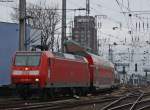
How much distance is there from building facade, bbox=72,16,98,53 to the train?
18891mm

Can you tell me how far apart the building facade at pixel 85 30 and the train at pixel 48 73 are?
1889cm

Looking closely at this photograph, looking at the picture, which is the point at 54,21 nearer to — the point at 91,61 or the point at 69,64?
the point at 91,61

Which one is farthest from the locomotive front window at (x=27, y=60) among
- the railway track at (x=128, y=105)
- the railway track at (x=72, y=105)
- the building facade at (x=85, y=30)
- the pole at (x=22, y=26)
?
the building facade at (x=85, y=30)

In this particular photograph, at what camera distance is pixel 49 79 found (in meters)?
31.1

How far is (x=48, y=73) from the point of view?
31.0m

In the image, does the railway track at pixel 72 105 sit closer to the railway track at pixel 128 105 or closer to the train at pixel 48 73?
the railway track at pixel 128 105

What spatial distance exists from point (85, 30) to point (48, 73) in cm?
3980

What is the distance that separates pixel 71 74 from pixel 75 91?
2153 millimetres

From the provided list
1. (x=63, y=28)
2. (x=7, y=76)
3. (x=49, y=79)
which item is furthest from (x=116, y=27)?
(x=49, y=79)

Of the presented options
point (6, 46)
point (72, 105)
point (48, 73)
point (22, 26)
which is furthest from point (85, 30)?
point (72, 105)

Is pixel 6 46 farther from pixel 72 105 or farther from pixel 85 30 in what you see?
pixel 85 30

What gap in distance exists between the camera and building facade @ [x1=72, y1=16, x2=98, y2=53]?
62578 mm

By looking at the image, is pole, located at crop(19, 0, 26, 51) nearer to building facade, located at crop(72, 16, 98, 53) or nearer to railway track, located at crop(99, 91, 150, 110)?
railway track, located at crop(99, 91, 150, 110)

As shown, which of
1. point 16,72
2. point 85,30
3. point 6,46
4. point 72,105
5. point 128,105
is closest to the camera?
point 72,105
